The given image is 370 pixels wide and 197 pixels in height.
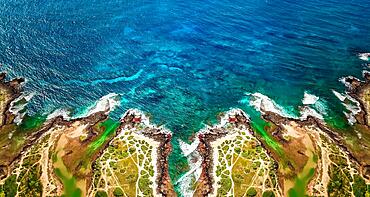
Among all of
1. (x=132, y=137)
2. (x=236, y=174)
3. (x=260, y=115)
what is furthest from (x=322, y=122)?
(x=132, y=137)

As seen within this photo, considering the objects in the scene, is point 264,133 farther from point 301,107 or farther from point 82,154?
point 82,154

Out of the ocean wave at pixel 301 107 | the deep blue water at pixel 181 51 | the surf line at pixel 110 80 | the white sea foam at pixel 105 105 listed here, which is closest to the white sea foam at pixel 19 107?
the deep blue water at pixel 181 51

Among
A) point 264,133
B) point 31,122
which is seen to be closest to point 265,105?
point 264,133

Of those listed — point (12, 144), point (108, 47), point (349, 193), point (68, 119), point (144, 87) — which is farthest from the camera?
point (108, 47)

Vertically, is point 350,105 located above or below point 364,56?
below

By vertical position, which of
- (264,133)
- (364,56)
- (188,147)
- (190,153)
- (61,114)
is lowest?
(190,153)

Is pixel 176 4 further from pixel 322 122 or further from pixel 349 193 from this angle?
pixel 349 193

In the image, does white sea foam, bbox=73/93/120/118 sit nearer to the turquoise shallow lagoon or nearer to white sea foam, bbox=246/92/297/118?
the turquoise shallow lagoon
